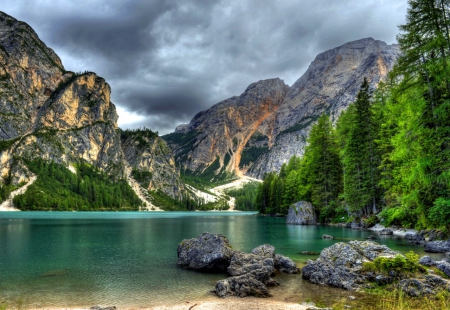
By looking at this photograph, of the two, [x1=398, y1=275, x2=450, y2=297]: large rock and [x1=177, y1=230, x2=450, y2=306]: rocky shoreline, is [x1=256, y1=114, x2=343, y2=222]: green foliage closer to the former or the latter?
[x1=177, y1=230, x2=450, y2=306]: rocky shoreline

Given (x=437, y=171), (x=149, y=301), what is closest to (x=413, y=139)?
(x=437, y=171)

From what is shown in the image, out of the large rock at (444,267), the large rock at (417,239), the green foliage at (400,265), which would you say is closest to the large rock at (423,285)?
the green foliage at (400,265)

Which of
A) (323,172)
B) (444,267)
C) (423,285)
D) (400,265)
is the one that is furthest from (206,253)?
(323,172)

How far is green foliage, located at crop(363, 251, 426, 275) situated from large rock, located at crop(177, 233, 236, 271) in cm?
1028

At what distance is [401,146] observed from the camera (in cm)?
2452

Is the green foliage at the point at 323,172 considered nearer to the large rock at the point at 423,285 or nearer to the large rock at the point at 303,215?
the large rock at the point at 303,215

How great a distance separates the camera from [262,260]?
797 inches

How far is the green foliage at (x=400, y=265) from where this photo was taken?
1552 centimetres

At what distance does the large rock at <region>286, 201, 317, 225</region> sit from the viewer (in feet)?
202

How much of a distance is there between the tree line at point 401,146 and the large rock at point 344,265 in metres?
5.90

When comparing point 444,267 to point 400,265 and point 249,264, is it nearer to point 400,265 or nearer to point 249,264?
point 400,265

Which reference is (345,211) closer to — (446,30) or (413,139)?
(413,139)

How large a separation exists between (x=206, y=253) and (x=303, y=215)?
1725 inches

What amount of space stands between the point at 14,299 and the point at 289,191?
76004mm
